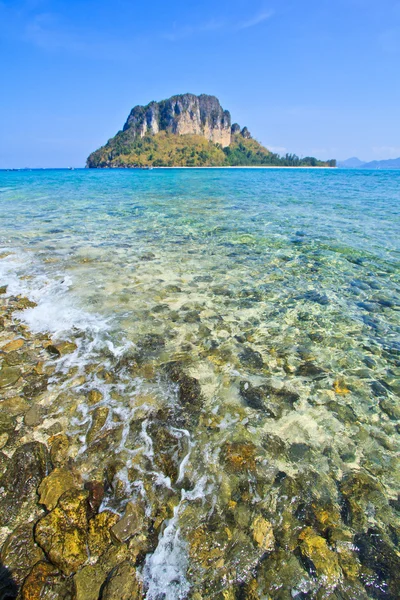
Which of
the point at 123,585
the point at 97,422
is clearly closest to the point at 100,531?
the point at 123,585

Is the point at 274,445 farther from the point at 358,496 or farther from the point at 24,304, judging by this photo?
the point at 24,304

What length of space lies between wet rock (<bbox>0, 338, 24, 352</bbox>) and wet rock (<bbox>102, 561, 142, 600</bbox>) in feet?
14.6

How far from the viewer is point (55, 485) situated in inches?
130

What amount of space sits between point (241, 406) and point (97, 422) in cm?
211

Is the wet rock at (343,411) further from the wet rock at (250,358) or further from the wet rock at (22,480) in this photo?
the wet rock at (22,480)

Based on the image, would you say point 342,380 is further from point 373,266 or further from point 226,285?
point 373,266

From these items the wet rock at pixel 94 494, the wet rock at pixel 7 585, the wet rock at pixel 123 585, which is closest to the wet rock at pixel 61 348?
the wet rock at pixel 94 494

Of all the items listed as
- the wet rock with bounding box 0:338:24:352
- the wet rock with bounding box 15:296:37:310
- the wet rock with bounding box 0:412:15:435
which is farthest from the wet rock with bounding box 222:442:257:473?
the wet rock with bounding box 15:296:37:310

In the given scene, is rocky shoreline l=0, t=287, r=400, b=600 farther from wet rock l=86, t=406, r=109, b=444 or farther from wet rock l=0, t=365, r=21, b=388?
wet rock l=0, t=365, r=21, b=388

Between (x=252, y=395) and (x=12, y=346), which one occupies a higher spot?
(x=12, y=346)

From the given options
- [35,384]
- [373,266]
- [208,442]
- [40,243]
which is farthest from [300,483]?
[40,243]

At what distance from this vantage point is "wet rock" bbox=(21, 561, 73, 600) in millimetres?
2488

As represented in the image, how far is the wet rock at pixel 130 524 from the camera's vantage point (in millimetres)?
2945

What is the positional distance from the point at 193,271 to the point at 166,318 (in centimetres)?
348
